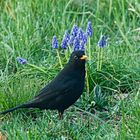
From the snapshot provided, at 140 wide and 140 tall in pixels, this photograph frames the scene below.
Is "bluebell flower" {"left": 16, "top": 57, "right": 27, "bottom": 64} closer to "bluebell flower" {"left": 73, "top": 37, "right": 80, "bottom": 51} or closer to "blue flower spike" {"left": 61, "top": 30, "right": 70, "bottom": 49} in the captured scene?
"blue flower spike" {"left": 61, "top": 30, "right": 70, "bottom": 49}

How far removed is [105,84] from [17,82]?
0.82 metres

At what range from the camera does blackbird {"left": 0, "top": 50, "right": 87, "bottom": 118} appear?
579cm

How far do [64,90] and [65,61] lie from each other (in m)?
0.92

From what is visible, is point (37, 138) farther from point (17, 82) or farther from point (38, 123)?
point (17, 82)

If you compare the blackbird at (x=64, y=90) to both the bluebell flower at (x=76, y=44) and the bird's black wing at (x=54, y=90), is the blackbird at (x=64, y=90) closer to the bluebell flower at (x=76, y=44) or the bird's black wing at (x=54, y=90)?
the bird's black wing at (x=54, y=90)

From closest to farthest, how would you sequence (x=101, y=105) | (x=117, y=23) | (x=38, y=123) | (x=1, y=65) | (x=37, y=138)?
(x=37, y=138)
(x=38, y=123)
(x=101, y=105)
(x=1, y=65)
(x=117, y=23)

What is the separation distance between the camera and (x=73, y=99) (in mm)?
5793

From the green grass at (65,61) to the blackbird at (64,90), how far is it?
13 centimetres

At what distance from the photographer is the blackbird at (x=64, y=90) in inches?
228

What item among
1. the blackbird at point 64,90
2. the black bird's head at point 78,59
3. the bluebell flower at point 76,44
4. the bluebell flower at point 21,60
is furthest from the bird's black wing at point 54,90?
the bluebell flower at point 21,60

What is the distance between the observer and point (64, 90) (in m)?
5.81

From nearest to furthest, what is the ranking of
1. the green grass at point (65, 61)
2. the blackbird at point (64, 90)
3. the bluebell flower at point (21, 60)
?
the green grass at point (65, 61) → the blackbird at point (64, 90) → the bluebell flower at point (21, 60)

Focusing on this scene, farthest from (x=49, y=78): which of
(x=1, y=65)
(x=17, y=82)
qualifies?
(x=1, y=65)

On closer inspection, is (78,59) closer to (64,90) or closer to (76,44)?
(64,90)
